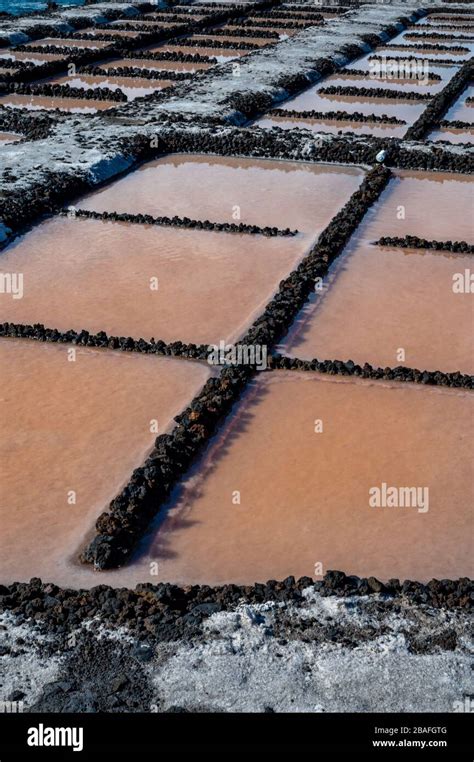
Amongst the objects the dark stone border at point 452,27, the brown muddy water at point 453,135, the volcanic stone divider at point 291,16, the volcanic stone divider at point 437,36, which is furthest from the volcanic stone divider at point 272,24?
the brown muddy water at point 453,135

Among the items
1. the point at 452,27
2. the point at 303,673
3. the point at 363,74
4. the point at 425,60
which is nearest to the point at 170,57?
the point at 363,74

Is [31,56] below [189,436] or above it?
above

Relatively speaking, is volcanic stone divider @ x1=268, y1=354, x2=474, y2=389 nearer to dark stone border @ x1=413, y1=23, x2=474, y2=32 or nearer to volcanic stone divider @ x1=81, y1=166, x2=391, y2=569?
volcanic stone divider @ x1=81, y1=166, x2=391, y2=569

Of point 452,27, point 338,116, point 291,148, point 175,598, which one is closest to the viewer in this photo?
point 175,598

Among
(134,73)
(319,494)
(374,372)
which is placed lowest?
(319,494)

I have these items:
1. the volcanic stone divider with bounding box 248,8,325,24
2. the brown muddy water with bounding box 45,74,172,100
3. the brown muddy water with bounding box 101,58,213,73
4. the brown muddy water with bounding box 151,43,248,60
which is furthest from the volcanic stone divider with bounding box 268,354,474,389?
the volcanic stone divider with bounding box 248,8,325,24

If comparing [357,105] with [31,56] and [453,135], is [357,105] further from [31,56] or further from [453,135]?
[31,56]

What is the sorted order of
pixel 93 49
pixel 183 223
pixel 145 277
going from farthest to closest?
pixel 93 49 → pixel 183 223 → pixel 145 277
